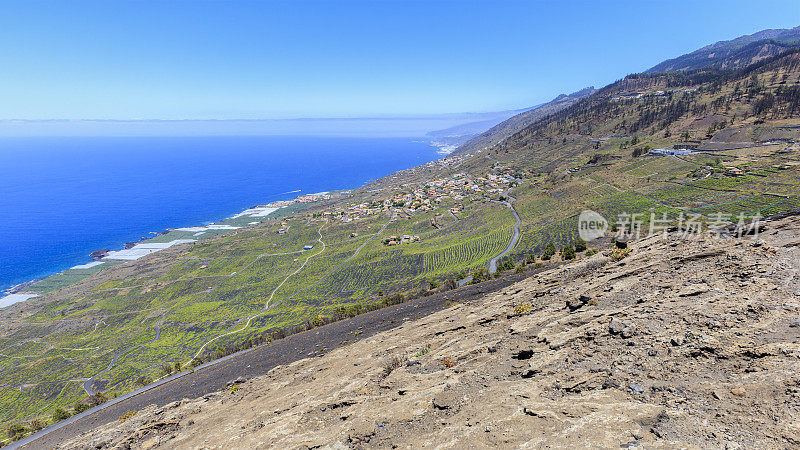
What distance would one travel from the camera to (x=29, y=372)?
49125 mm

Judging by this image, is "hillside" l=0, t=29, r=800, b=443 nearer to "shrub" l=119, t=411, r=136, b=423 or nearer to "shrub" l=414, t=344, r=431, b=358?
"shrub" l=414, t=344, r=431, b=358

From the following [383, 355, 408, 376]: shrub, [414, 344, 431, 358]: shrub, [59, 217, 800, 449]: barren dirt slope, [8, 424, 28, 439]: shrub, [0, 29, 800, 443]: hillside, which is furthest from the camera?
[0, 29, 800, 443]: hillside

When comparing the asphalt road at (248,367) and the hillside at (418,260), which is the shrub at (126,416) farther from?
the hillside at (418,260)

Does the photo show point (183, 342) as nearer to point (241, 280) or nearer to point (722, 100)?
point (241, 280)

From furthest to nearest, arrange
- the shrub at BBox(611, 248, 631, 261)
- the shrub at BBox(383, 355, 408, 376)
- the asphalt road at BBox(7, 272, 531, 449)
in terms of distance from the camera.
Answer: the asphalt road at BBox(7, 272, 531, 449)
the shrub at BBox(611, 248, 631, 261)
the shrub at BBox(383, 355, 408, 376)

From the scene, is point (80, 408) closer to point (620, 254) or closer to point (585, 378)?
point (585, 378)

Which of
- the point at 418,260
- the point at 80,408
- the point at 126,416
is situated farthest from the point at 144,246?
the point at 126,416

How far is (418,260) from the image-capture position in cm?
7125

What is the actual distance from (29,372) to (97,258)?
71558 millimetres

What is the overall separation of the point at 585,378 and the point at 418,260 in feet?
204

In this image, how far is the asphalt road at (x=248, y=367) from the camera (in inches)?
894

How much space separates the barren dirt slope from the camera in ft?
23.4

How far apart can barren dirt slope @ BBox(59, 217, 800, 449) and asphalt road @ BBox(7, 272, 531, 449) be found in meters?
4.35

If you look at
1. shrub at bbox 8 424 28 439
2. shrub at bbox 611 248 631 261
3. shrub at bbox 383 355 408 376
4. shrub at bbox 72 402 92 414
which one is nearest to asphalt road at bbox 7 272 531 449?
shrub at bbox 72 402 92 414
